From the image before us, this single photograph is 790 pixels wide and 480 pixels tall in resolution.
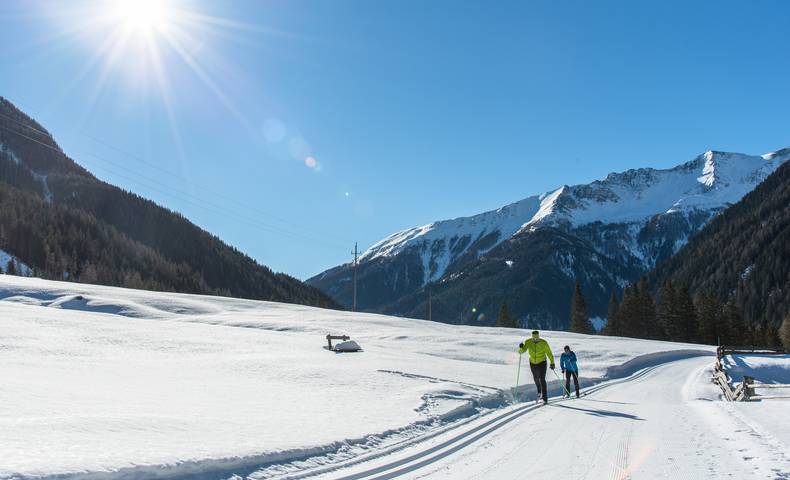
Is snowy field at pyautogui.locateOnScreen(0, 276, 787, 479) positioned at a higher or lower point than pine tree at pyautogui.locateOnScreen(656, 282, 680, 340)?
lower

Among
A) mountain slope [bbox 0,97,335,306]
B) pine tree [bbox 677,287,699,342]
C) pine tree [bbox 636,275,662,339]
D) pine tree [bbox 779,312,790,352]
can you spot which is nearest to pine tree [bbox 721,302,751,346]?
pine tree [bbox 677,287,699,342]

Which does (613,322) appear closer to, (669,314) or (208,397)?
(669,314)

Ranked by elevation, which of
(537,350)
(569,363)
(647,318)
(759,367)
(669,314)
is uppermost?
(669,314)

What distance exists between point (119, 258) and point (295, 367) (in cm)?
13568

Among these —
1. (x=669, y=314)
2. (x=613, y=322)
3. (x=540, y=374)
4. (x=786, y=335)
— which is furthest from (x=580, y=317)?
(x=540, y=374)

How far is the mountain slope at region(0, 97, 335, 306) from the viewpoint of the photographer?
406ft

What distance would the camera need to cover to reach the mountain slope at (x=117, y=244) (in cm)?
12369

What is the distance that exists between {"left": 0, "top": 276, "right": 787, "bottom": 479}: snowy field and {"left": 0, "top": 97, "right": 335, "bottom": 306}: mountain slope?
318 ft

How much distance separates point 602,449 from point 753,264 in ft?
624

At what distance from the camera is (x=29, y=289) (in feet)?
135

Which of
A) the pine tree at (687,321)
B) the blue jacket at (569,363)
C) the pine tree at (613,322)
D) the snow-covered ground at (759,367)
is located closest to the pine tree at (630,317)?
the pine tree at (613,322)

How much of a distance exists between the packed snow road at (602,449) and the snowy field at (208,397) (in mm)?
1010

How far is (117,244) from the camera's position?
143 meters

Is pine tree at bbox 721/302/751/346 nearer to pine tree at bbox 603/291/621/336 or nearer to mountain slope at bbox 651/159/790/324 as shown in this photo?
pine tree at bbox 603/291/621/336
